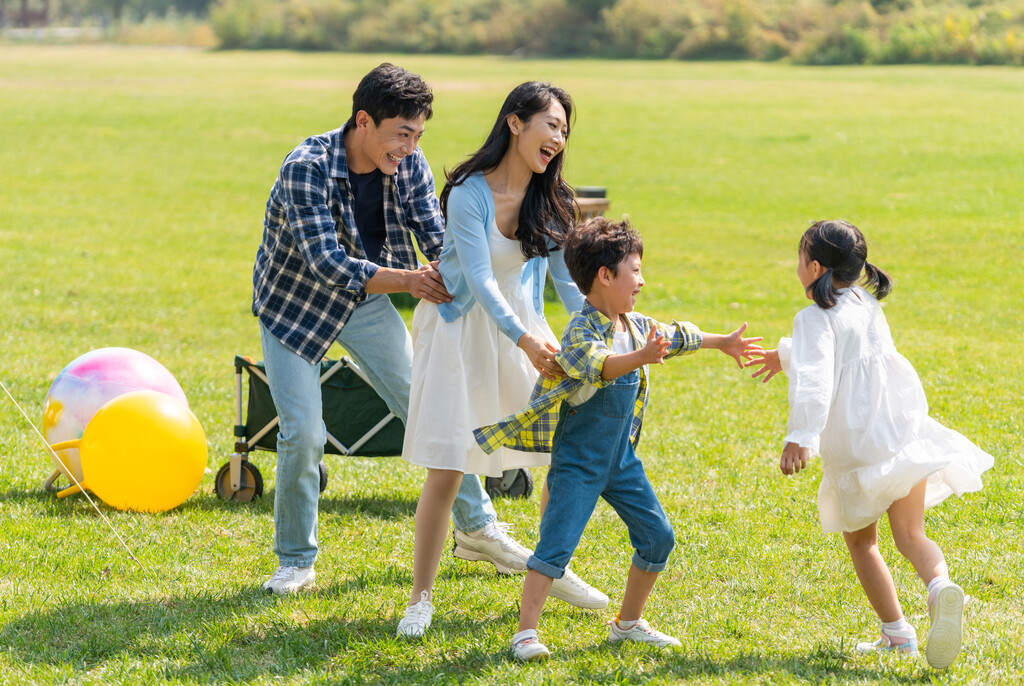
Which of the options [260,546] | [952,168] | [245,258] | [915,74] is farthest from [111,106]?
[260,546]

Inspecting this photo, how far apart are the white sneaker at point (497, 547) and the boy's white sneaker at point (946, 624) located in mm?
1702

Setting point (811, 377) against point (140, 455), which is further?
point (140, 455)

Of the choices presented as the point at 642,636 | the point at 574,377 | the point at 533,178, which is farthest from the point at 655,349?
the point at 642,636

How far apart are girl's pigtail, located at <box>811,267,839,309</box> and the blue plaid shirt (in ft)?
5.11

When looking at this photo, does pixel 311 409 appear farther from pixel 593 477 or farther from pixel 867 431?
pixel 867 431

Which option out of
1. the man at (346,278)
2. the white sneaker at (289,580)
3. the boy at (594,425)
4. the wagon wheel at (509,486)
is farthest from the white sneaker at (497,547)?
the wagon wheel at (509,486)

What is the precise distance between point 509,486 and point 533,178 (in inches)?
80.7

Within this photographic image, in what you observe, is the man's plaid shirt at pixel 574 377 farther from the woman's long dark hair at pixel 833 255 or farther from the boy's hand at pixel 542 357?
the woman's long dark hair at pixel 833 255

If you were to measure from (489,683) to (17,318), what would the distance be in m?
8.15

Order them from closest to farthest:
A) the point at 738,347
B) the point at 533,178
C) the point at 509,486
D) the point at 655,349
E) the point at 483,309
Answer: the point at 655,349
the point at 738,347
the point at 483,309
the point at 533,178
the point at 509,486

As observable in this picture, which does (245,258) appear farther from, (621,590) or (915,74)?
(915,74)

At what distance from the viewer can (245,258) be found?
1444 centimetres

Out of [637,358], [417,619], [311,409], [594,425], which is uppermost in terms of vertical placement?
[637,358]

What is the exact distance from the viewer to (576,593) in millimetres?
4238
